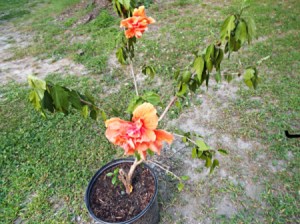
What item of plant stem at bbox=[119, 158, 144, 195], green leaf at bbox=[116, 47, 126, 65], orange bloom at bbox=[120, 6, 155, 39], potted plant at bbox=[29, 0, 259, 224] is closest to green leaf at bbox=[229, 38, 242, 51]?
potted plant at bbox=[29, 0, 259, 224]

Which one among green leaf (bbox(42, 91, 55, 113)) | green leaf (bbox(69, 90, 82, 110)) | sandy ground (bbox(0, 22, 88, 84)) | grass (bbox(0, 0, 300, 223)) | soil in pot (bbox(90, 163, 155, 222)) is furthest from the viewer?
sandy ground (bbox(0, 22, 88, 84))

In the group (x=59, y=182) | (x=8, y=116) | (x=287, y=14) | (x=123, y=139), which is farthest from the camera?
(x=287, y=14)

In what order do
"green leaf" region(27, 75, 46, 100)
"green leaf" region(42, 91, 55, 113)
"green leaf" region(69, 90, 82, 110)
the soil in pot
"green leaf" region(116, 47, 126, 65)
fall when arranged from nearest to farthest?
"green leaf" region(27, 75, 46, 100)
"green leaf" region(42, 91, 55, 113)
"green leaf" region(69, 90, 82, 110)
"green leaf" region(116, 47, 126, 65)
the soil in pot

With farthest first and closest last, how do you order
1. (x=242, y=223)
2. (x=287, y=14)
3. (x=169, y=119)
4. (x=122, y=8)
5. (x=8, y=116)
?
(x=287, y=14) < (x=8, y=116) < (x=169, y=119) < (x=242, y=223) < (x=122, y=8)

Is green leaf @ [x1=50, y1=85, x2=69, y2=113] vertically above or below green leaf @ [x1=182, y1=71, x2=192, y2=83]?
above

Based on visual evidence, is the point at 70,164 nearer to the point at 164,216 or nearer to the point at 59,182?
the point at 59,182

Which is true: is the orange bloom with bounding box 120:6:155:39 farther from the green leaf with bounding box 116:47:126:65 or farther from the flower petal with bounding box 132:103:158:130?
the flower petal with bounding box 132:103:158:130

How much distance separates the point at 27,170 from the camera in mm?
2426

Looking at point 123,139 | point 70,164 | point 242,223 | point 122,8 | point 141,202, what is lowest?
point 242,223

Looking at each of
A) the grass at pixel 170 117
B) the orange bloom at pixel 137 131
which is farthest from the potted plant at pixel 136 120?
the grass at pixel 170 117

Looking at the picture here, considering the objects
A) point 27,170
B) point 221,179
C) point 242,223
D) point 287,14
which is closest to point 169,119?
point 221,179

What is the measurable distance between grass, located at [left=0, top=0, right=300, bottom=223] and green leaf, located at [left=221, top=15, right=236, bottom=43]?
57 cm

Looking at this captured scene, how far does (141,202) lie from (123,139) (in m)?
0.92

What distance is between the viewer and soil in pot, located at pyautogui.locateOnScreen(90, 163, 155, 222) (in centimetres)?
167
